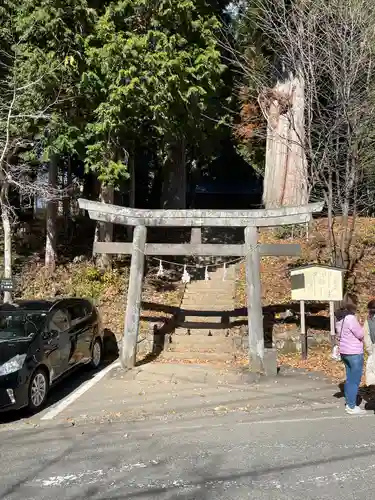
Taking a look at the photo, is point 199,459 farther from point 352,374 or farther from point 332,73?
point 332,73

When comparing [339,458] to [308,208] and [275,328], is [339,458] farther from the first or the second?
[275,328]

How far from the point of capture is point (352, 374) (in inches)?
289

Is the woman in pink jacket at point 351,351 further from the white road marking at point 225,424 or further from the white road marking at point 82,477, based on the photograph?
the white road marking at point 82,477

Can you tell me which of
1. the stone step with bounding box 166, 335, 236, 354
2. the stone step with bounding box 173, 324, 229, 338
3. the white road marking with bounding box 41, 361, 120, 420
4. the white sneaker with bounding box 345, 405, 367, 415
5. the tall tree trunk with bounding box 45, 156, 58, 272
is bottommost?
the white road marking with bounding box 41, 361, 120, 420

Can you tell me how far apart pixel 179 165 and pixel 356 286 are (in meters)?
10.5

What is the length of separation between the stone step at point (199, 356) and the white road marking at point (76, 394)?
3.82 feet

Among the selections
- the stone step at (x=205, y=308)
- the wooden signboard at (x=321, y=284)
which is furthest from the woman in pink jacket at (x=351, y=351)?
the stone step at (x=205, y=308)

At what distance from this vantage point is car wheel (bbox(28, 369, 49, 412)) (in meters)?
7.87

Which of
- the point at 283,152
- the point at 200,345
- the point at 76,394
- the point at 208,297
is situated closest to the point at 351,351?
the point at 76,394

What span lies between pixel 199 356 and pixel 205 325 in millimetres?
1407

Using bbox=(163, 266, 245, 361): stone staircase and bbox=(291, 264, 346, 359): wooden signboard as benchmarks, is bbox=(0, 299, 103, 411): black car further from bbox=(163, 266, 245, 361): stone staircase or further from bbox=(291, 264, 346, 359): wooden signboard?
bbox=(291, 264, 346, 359): wooden signboard

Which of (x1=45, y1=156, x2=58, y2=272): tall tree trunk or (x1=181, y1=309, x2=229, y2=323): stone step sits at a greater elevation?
(x1=45, y1=156, x2=58, y2=272): tall tree trunk

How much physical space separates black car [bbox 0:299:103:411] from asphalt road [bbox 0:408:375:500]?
720mm

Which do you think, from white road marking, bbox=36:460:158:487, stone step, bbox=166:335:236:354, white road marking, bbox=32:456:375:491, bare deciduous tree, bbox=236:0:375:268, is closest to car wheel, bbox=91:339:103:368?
stone step, bbox=166:335:236:354
